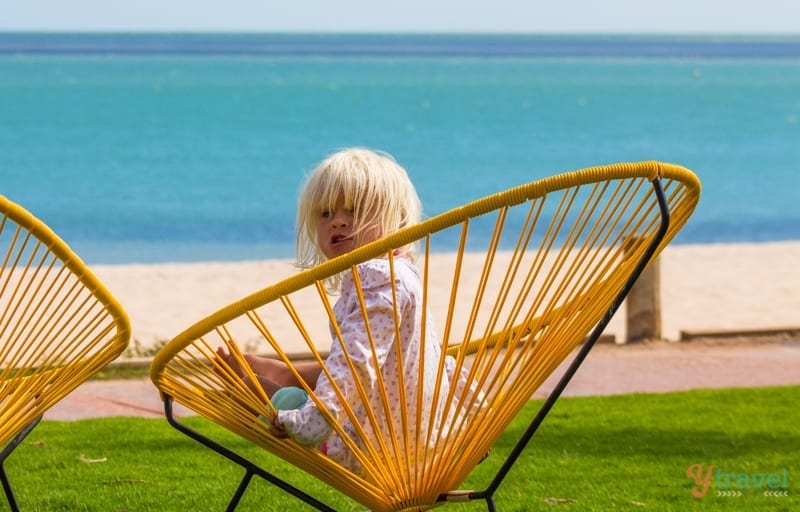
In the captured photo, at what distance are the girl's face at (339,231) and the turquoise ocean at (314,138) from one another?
1026cm

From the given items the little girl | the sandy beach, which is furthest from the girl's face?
the sandy beach

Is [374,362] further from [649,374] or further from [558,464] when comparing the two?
[649,374]

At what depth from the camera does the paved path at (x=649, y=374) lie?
231 inches

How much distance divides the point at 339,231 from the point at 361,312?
0.28 m

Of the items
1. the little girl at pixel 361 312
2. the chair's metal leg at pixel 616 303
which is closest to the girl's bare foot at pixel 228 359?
the little girl at pixel 361 312

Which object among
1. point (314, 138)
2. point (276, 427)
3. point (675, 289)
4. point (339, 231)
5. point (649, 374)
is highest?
point (339, 231)

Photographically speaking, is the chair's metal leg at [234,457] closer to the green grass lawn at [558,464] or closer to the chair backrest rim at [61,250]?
the chair backrest rim at [61,250]

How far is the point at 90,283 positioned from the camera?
8.85 ft

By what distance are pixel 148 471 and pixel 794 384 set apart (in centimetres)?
324

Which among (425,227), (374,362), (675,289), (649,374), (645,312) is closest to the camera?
(425,227)

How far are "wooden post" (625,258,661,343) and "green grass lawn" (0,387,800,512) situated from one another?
188 centimetres

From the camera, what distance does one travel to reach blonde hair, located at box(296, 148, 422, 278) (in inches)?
109

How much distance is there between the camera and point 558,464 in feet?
14.6

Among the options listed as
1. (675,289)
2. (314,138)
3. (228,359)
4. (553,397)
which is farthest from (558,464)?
(314,138)
